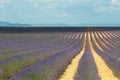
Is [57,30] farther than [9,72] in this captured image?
Yes

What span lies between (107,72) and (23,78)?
10.8 metres

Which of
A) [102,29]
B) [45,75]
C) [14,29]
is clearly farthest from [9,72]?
[102,29]

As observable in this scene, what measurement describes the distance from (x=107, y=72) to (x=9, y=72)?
7.99 m

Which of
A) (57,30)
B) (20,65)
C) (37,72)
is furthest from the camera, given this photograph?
(57,30)

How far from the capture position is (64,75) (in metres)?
21.0

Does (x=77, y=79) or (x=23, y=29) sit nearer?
(x=77, y=79)

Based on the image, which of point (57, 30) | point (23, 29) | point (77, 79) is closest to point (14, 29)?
point (23, 29)

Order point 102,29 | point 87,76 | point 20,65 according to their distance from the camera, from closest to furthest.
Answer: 1. point 87,76
2. point 20,65
3. point 102,29

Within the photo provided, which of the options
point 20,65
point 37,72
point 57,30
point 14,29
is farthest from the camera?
point 57,30

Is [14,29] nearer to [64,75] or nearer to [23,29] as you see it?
[23,29]

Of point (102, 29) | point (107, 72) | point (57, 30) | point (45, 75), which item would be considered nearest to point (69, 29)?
point (57, 30)

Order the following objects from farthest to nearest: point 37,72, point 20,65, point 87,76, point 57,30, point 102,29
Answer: point 102,29, point 57,30, point 20,65, point 87,76, point 37,72

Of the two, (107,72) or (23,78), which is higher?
(23,78)

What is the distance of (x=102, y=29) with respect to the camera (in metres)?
123
